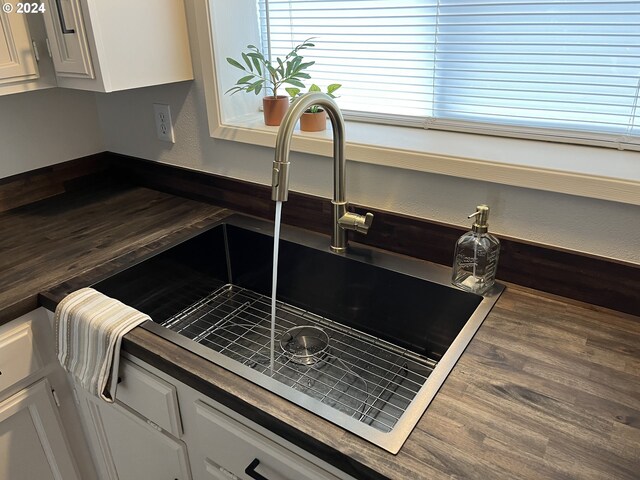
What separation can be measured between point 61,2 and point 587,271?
134 cm

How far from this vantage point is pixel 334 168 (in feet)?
3.95

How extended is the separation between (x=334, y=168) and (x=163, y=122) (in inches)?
27.4

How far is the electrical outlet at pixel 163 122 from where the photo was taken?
1.59 meters

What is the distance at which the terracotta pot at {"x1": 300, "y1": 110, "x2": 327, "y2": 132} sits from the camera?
4.50 ft

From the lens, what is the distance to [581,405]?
2.69ft

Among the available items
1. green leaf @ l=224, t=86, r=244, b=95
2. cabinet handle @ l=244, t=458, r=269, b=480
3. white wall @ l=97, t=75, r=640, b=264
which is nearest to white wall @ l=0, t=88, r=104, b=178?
white wall @ l=97, t=75, r=640, b=264

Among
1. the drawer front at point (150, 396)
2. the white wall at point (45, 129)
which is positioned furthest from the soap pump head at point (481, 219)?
the white wall at point (45, 129)

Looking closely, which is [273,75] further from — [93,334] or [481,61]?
[93,334]

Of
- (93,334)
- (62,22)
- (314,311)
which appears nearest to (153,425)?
(93,334)

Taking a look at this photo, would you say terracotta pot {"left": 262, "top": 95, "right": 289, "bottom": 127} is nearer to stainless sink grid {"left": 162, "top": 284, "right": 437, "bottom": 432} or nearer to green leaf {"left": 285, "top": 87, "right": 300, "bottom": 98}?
green leaf {"left": 285, "top": 87, "right": 300, "bottom": 98}

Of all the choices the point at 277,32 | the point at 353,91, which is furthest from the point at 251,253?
the point at 277,32

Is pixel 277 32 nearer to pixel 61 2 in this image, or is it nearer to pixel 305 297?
pixel 61 2

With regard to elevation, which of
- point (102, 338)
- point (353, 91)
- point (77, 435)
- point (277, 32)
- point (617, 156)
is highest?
point (277, 32)

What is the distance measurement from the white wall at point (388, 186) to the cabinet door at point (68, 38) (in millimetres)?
303
